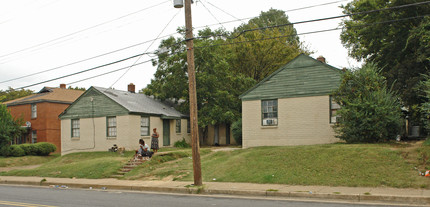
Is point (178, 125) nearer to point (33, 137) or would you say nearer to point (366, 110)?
point (33, 137)

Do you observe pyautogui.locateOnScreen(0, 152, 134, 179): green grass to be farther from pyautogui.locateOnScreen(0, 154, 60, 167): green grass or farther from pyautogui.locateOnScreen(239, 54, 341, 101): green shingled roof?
pyautogui.locateOnScreen(239, 54, 341, 101): green shingled roof

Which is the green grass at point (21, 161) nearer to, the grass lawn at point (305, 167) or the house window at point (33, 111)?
the house window at point (33, 111)

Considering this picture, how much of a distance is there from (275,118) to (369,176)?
9710mm

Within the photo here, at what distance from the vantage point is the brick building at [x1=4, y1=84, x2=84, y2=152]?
35094 millimetres

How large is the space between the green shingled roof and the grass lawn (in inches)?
186

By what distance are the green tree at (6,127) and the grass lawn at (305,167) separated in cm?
1288

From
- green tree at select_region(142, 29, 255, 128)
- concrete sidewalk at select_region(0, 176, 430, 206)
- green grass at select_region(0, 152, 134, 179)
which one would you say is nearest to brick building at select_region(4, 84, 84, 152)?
green tree at select_region(142, 29, 255, 128)

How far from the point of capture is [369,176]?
41.4 ft

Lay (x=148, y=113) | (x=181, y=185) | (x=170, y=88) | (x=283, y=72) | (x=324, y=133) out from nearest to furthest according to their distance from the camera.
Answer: (x=181, y=185)
(x=324, y=133)
(x=283, y=72)
(x=148, y=113)
(x=170, y=88)

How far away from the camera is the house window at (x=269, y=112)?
72.5 feet

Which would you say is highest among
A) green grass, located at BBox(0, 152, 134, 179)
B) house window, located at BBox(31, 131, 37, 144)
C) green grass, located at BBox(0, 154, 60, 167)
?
house window, located at BBox(31, 131, 37, 144)

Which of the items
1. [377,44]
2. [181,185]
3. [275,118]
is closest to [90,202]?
[181,185]

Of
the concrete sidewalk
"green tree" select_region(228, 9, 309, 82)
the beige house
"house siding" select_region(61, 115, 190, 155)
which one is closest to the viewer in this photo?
the concrete sidewalk

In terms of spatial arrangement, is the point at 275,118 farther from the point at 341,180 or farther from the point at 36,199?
the point at 36,199
